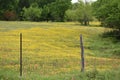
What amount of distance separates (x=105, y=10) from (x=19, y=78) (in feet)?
122

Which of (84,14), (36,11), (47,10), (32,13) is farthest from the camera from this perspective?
(47,10)

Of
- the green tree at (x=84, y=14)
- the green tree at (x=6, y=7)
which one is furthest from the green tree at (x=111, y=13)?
the green tree at (x=6, y=7)

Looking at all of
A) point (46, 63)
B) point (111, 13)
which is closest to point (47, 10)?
point (111, 13)

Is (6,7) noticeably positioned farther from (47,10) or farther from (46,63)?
(46,63)

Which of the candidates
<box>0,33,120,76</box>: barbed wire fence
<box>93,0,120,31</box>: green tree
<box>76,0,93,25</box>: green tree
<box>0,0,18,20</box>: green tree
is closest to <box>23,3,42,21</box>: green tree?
<box>0,0,18,20</box>: green tree

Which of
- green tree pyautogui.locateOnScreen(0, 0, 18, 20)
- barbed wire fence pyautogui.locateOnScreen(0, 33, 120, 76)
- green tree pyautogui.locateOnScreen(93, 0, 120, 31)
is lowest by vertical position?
barbed wire fence pyautogui.locateOnScreen(0, 33, 120, 76)

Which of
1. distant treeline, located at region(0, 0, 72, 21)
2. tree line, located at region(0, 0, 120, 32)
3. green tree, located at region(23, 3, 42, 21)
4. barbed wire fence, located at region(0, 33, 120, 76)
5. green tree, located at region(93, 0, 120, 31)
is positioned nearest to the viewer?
barbed wire fence, located at region(0, 33, 120, 76)

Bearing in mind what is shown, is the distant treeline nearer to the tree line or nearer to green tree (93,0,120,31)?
the tree line

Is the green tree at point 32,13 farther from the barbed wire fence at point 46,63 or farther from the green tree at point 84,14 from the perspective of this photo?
the barbed wire fence at point 46,63

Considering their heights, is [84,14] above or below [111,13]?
above

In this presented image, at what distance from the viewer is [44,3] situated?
364 ft

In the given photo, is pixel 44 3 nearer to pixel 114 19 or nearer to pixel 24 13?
pixel 24 13

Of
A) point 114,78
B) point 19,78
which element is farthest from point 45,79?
point 114,78

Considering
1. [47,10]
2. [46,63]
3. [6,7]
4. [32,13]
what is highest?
[6,7]
